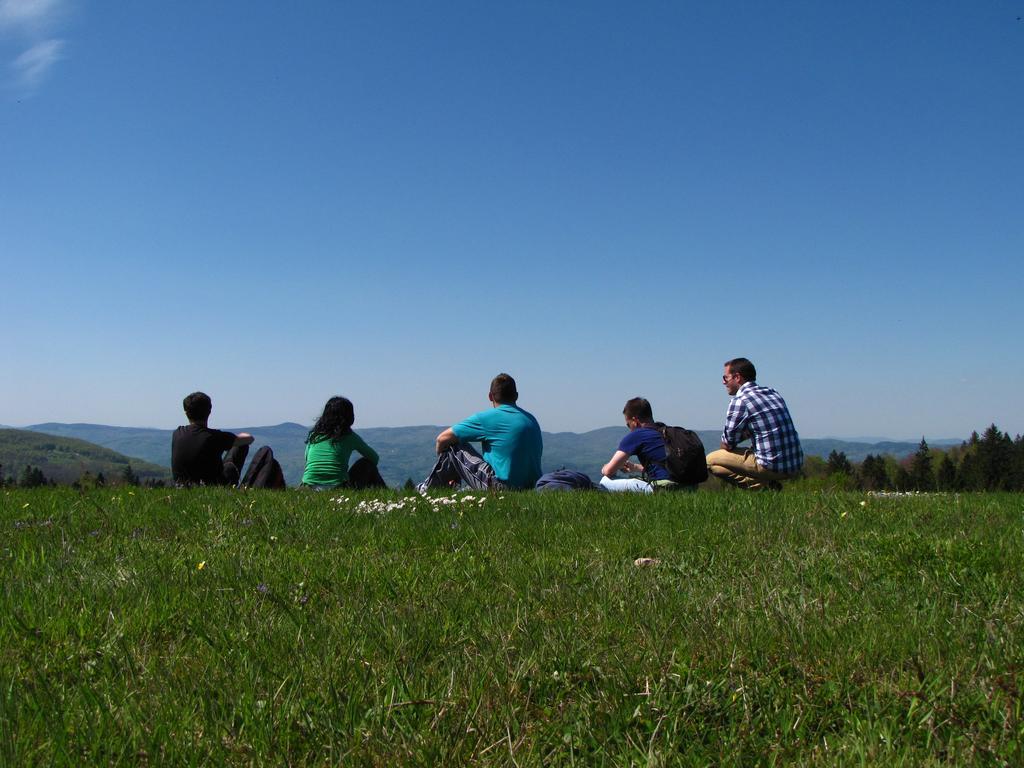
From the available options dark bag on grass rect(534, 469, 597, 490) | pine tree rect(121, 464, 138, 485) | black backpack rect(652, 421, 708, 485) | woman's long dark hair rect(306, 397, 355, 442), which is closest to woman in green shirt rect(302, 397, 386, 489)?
woman's long dark hair rect(306, 397, 355, 442)

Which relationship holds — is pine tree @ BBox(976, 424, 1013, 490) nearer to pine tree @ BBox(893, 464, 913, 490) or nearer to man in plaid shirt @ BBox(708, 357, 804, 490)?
pine tree @ BBox(893, 464, 913, 490)

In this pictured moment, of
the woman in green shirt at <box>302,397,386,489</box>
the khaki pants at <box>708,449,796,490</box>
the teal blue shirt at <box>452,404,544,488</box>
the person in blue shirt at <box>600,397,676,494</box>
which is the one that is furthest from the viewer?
the woman in green shirt at <box>302,397,386,489</box>

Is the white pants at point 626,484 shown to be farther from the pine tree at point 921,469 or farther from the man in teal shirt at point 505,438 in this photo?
the pine tree at point 921,469

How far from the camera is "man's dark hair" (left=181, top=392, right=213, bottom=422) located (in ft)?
38.4

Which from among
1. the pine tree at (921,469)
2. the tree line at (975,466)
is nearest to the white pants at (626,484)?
the tree line at (975,466)

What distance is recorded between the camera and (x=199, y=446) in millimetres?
11648

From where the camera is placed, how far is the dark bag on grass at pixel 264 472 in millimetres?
11430

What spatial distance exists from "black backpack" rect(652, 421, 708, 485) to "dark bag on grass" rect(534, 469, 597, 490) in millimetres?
1111

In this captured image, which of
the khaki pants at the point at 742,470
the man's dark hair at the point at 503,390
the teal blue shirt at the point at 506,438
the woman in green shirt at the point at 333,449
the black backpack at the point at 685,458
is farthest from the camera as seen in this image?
the man's dark hair at the point at 503,390

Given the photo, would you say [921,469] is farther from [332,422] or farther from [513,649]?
[513,649]

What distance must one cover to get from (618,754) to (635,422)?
9.45 meters

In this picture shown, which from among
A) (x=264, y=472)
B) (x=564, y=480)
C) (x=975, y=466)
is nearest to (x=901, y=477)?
(x=975, y=466)

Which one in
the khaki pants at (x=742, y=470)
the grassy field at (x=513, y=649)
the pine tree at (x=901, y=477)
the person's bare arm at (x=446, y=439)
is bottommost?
the pine tree at (x=901, y=477)

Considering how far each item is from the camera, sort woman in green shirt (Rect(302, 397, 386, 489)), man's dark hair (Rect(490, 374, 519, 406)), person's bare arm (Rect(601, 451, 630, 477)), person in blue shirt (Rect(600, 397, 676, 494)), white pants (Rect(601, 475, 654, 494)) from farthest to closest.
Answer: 1. man's dark hair (Rect(490, 374, 519, 406))
2. woman in green shirt (Rect(302, 397, 386, 489))
3. person's bare arm (Rect(601, 451, 630, 477))
4. person in blue shirt (Rect(600, 397, 676, 494))
5. white pants (Rect(601, 475, 654, 494))
